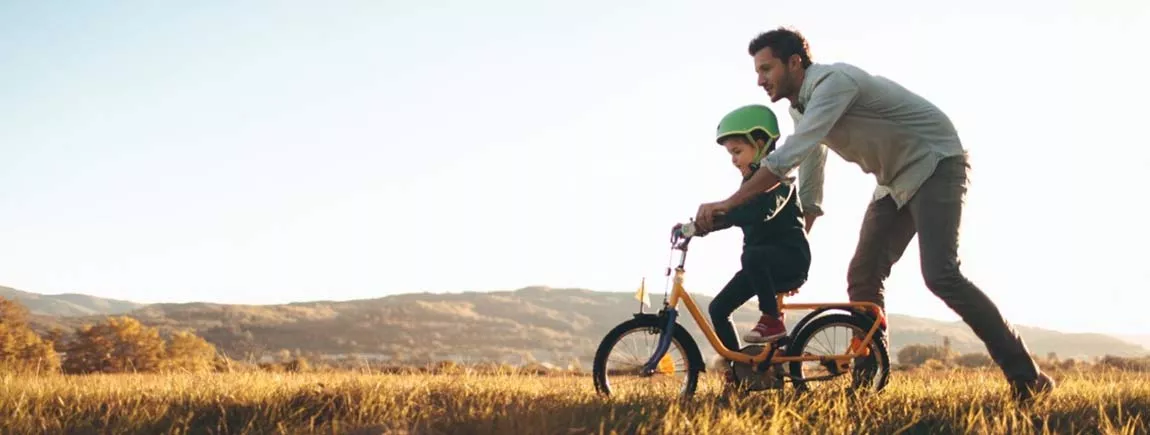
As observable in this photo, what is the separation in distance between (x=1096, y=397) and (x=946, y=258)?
4.62ft

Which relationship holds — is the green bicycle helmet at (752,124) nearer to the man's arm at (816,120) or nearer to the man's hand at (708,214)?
the man's arm at (816,120)

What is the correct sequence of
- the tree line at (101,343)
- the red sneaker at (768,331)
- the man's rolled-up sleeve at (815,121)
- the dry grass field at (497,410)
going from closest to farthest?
1. the dry grass field at (497,410)
2. the man's rolled-up sleeve at (815,121)
3. the red sneaker at (768,331)
4. the tree line at (101,343)

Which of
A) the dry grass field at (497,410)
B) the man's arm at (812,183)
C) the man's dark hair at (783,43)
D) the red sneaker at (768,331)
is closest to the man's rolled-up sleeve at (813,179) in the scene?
the man's arm at (812,183)

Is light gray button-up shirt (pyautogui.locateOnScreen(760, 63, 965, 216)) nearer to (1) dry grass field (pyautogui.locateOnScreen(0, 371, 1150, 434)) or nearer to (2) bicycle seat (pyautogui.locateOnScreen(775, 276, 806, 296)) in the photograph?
(2) bicycle seat (pyautogui.locateOnScreen(775, 276, 806, 296))

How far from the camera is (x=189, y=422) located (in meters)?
5.06

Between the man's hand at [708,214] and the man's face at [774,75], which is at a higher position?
the man's face at [774,75]

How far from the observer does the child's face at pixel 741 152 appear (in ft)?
18.0

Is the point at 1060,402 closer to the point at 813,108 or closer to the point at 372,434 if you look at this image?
the point at 813,108

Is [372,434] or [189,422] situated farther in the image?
[189,422]

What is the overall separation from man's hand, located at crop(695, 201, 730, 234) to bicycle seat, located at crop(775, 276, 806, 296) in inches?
25.7

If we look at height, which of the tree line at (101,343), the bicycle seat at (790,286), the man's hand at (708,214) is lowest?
the tree line at (101,343)

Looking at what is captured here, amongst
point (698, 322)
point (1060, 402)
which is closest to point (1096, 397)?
point (1060, 402)

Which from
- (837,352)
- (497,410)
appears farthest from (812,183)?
(497,410)

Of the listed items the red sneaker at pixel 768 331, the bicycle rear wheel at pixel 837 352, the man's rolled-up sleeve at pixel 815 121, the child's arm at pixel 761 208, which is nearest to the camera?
the man's rolled-up sleeve at pixel 815 121
